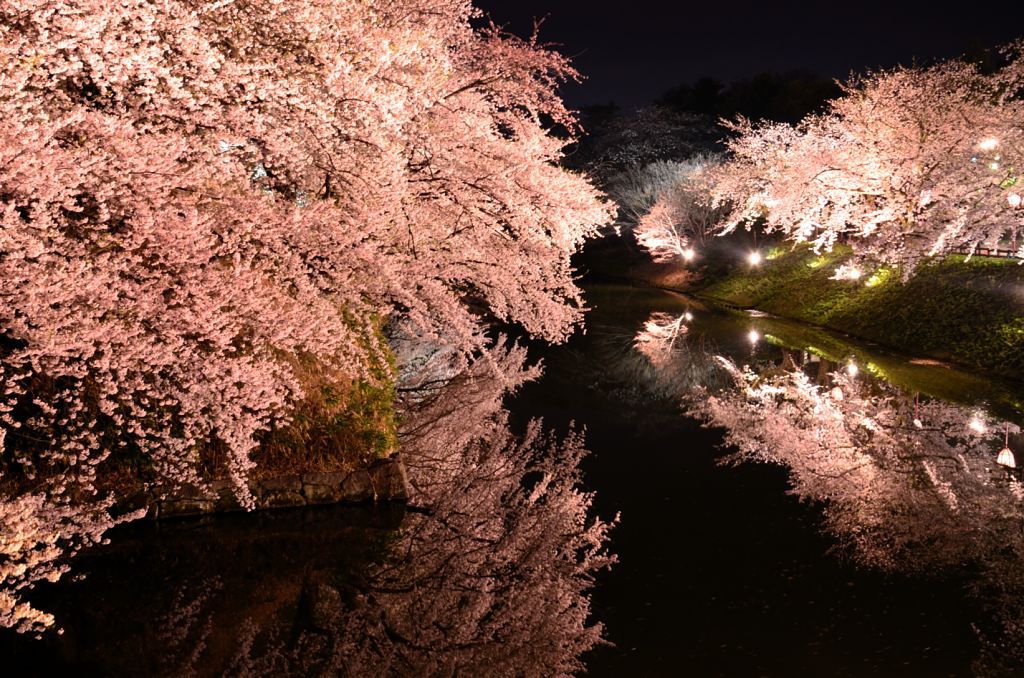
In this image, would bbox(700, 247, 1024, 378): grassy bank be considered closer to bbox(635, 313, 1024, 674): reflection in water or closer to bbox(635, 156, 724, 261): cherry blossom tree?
bbox(635, 313, 1024, 674): reflection in water

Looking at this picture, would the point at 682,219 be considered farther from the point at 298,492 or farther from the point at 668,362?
the point at 298,492

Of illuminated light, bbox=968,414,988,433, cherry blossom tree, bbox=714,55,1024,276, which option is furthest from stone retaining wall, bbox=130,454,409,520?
cherry blossom tree, bbox=714,55,1024,276

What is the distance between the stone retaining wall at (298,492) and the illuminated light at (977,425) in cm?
1057

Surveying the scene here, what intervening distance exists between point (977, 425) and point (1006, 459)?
281 cm

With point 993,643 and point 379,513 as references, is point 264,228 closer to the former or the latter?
point 379,513

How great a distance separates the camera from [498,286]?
45.5ft

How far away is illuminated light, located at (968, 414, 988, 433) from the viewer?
15.3 meters

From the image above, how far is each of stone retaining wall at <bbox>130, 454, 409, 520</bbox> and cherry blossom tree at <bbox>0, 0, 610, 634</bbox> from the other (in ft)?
1.26

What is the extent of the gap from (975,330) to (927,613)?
1734 cm

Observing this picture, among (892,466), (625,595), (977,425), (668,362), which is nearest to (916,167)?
(668,362)

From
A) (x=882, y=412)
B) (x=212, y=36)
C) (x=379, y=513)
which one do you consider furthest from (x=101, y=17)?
(x=882, y=412)

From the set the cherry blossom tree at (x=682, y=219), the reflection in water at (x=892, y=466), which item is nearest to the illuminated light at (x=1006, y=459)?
the reflection in water at (x=892, y=466)

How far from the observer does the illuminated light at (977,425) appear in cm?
1527

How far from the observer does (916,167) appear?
92.5ft
